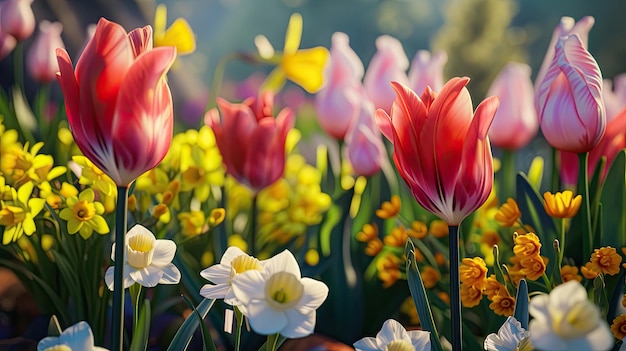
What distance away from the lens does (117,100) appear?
1.75 ft

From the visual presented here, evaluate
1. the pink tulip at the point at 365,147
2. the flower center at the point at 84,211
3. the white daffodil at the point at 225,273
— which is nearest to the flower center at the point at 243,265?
the white daffodil at the point at 225,273

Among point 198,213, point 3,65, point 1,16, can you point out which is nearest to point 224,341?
point 198,213

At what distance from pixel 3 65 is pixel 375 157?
3.87ft

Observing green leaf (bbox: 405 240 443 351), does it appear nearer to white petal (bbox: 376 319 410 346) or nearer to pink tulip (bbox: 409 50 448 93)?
white petal (bbox: 376 319 410 346)

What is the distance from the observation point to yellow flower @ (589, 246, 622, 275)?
66cm

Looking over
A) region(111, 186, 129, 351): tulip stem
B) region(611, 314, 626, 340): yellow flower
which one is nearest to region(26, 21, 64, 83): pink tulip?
region(111, 186, 129, 351): tulip stem

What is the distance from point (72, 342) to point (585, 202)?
1.77 feet

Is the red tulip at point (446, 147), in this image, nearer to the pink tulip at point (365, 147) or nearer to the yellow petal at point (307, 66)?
the pink tulip at point (365, 147)

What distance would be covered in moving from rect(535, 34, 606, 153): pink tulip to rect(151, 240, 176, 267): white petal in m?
0.41

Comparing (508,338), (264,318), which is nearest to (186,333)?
(264,318)

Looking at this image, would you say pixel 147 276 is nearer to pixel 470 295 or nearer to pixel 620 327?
pixel 470 295

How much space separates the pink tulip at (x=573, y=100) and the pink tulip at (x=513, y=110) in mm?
288

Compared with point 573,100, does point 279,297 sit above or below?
below

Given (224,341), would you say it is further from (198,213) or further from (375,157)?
(375,157)
